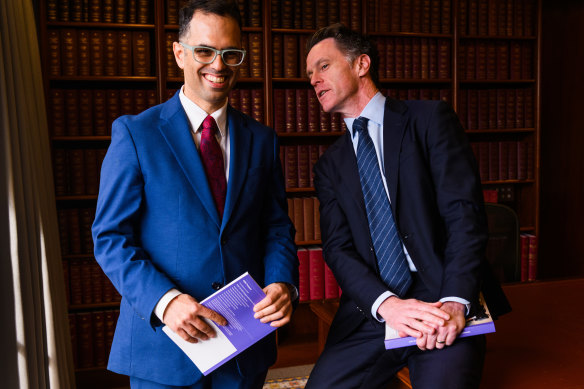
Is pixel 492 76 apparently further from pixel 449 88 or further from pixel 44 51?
pixel 44 51

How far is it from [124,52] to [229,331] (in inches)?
92.9

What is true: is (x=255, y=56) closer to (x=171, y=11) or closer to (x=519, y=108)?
(x=171, y=11)

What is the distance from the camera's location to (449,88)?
3676 mm

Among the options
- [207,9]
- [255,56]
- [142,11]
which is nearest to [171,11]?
[142,11]

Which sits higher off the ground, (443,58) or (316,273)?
(443,58)

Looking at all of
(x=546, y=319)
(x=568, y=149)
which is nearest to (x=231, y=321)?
(x=546, y=319)

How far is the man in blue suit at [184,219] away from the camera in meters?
1.22

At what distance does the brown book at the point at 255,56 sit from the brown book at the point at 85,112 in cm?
99

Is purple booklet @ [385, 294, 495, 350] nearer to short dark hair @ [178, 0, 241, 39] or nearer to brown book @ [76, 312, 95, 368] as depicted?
short dark hair @ [178, 0, 241, 39]

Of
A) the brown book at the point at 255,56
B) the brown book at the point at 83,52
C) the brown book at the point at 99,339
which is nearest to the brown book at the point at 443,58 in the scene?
the brown book at the point at 255,56

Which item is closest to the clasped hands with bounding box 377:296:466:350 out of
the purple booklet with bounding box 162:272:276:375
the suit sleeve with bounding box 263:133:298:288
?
the suit sleeve with bounding box 263:133:298:288

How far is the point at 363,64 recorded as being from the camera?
1.85m

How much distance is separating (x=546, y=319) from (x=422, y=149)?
84 centimetres

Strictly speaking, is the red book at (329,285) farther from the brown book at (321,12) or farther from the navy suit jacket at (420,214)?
the navy suit jacket at (420,214)
